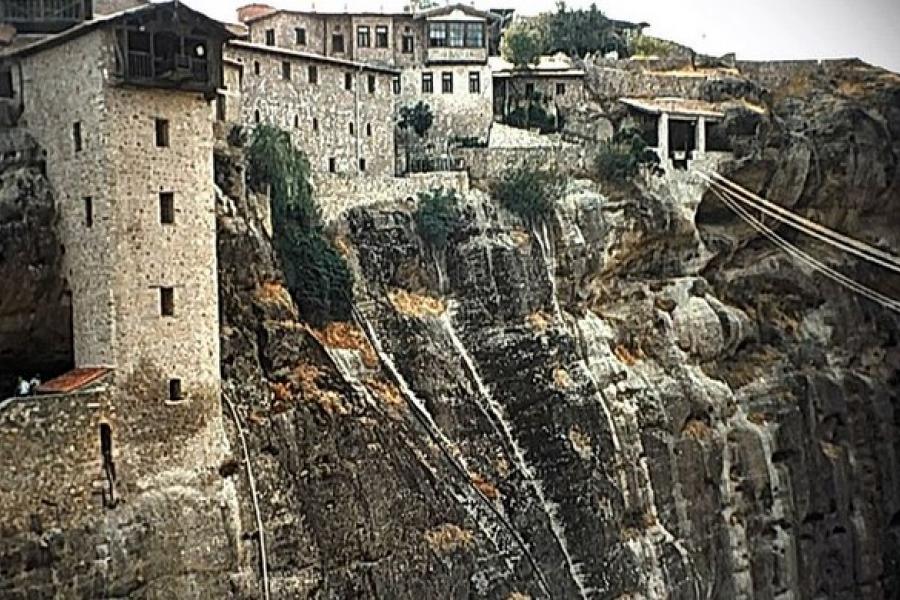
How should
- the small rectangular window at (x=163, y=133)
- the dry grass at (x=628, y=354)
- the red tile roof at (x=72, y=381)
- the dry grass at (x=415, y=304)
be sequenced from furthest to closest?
1. the dry grass at (x=628, y=354)
2. the dry grass at (x=415, y=304)
3. the small rectangular window at (x=163, y=133)
4. the red tile roof at (x=72, y=381)

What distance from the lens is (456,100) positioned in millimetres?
38219

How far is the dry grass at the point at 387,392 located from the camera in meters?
27.2

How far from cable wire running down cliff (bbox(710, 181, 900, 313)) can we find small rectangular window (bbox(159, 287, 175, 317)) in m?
22.2

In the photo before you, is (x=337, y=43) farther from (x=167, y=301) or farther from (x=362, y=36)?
(x=167, y=301)

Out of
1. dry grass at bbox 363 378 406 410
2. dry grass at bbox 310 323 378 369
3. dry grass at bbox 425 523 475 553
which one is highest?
dry grass at bbox 310 323 378 369

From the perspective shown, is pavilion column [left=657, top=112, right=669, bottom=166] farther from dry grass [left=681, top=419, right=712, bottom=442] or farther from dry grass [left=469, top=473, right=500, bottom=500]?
dry grass [left=469, top=473, right=500, bottom=500]

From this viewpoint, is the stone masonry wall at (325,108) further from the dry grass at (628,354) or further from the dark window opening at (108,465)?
the dark window opening at (108,465)

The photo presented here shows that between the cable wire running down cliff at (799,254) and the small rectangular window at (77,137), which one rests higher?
the small rectangular window at (77,137)

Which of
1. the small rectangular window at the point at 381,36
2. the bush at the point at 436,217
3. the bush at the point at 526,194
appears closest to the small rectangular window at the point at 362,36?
the small rectangular window at the point at 381,36

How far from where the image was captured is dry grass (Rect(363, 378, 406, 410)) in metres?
27.2

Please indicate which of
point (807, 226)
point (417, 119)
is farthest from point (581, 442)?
point (807, 226)

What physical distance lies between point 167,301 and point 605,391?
50.3 feet

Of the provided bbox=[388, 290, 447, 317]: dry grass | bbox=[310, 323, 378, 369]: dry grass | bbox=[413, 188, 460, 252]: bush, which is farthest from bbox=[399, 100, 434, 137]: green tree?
bbox=[310, 323, 378, 369]: dry grass

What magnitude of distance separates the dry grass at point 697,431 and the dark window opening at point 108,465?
763 inches
